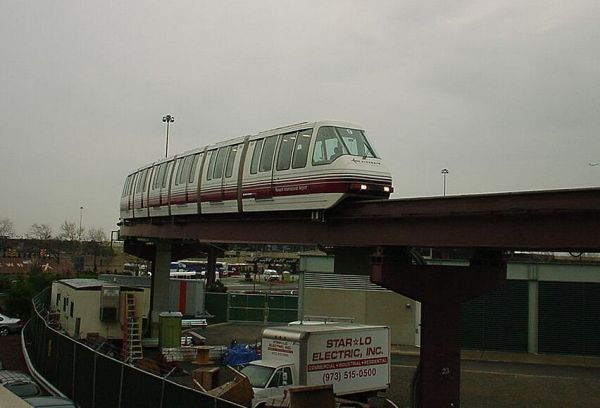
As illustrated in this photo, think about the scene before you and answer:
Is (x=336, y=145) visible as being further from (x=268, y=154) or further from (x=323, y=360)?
(x=323, y=360)

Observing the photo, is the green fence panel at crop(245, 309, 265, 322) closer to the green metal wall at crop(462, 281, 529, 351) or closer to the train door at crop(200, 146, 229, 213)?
the green metal wall at crop(462, 281, 529, 351)

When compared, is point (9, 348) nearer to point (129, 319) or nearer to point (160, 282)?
point (129, 319)

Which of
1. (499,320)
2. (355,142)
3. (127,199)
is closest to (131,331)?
(127,199)

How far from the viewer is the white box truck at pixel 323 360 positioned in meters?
17.6

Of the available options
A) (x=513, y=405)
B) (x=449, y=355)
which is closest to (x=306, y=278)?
(x=513, y=405)

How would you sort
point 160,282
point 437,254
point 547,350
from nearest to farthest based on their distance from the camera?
point 547,350 < point 160,282 < point 437,254

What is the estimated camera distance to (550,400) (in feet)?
76.8

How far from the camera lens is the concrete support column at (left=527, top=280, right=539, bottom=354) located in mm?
36125

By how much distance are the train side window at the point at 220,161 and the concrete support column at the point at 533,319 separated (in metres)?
22.5

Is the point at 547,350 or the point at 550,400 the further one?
the point at 547,350

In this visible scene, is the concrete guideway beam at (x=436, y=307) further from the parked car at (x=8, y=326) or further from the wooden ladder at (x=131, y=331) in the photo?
the parked car at (x=8, y=326)

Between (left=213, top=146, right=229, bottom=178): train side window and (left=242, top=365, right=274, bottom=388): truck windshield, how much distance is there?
650 cm

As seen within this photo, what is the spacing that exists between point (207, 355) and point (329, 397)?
16.5 meters

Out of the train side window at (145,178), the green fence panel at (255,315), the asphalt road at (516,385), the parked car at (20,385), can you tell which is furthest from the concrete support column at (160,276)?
the parked car at (20,385)
